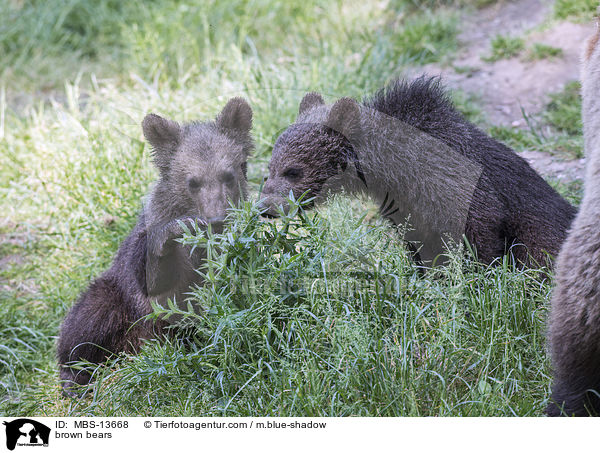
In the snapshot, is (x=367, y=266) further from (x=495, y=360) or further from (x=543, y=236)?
(x=543, y=236)

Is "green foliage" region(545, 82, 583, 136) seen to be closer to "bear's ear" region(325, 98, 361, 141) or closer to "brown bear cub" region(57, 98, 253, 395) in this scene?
"bear's ear" region(325, 98, 361, 141)

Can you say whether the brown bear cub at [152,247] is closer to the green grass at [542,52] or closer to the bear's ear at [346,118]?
the bear's ear at [346,118]

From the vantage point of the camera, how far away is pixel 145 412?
149 inches

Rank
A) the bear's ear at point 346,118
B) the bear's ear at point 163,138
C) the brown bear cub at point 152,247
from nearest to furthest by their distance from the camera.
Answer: the brown bear cub at point 152,247 → the bear's ear at point 163,138 → the bear's ear at point 346,118

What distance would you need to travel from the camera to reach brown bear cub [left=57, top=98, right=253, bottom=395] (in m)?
4.40

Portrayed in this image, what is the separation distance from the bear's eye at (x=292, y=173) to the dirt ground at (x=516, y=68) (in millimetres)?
2567

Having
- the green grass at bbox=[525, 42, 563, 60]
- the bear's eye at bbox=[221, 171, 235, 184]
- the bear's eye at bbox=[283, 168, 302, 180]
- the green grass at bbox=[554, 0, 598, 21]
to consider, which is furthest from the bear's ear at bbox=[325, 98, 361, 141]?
the green grass at bbox=[554, 0, 598, 21]

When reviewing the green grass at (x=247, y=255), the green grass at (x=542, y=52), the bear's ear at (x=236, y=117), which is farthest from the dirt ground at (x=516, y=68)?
the bear's ear at (x=236, y=117)

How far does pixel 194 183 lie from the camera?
4.63m

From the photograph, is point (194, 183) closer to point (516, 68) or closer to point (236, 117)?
point (236, 117)

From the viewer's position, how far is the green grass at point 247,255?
3.62m

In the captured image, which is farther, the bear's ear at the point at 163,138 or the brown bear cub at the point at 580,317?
the bear's ear at the point at 163,138
